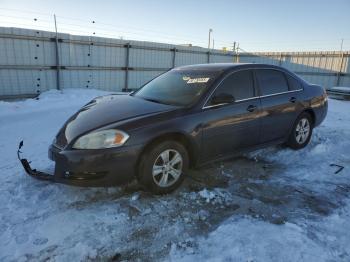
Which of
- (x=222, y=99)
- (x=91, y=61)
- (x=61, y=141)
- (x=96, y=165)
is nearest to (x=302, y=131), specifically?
(x=222, y=99)

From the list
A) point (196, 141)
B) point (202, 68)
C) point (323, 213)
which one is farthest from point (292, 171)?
point (202, 68)

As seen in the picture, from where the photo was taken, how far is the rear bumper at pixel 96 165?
332 cm

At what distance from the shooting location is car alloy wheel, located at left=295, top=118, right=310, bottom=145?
5.55 meters

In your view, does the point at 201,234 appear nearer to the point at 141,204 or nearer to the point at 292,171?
the point at 141,204

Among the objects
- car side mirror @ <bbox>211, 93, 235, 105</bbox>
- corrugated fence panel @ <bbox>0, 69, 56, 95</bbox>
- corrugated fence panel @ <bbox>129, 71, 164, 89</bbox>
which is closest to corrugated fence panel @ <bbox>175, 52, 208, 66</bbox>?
corrugated fence panel @ <bbox>129, 71, 164, 89</bbox>

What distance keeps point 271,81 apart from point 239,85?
842mm

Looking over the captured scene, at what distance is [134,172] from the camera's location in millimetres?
3537

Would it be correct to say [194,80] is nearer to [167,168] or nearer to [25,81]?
[167,168]

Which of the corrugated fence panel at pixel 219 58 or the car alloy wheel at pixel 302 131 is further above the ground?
the corrugated fence panel at pixel 219 58

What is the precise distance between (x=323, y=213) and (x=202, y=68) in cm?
259

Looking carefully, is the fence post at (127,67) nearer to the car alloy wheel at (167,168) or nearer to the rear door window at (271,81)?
the rear door window at (271,81)

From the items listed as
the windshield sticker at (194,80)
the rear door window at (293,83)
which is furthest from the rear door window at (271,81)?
the windshield sticker at (194,80)

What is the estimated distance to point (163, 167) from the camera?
12.1 feet

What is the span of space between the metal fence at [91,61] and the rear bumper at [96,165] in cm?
800
